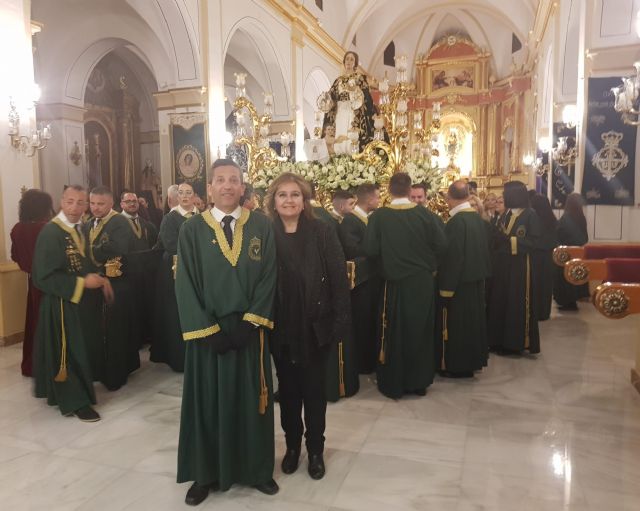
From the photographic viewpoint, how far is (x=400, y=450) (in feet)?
11.2

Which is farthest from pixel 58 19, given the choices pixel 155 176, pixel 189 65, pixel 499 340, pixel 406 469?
pixel 406 469

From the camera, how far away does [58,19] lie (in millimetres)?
10977

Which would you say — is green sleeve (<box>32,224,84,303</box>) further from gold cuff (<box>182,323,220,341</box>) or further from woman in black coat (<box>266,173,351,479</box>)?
woman in black coat (<box>266,173,351,479</box>)

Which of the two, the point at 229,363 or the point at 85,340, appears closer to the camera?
the point at 229,363

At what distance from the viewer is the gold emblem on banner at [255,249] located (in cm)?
271

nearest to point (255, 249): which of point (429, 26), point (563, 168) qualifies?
point (563, 168)

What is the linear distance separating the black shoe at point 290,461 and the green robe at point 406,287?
137cm

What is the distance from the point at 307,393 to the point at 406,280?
1.61 metres

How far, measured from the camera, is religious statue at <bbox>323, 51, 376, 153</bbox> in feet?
22.1

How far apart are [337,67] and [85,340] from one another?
15031 mm

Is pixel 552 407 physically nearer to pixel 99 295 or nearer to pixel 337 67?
pixel 99 295

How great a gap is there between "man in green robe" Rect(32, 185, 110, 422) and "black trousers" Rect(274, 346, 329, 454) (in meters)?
1.70

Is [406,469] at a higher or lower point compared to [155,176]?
lower

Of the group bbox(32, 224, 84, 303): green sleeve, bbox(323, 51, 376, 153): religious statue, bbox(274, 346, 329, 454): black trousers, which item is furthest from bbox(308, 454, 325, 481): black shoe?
bbox(323, 51, 376, 153): religious statue
